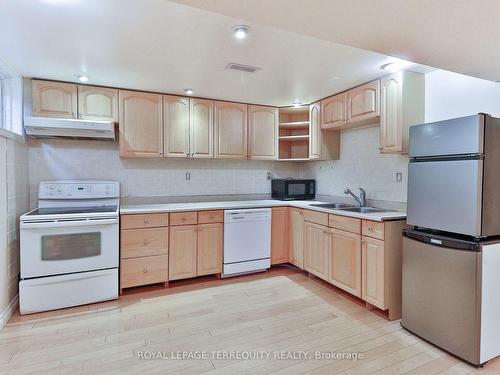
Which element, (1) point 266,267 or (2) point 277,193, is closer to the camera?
(1) point 266,267

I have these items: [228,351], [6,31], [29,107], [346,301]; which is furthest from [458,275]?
[29,107]

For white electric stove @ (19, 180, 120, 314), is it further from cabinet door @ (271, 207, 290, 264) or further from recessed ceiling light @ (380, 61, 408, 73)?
recessed ceiling light @ (380, 61, 408, 73)

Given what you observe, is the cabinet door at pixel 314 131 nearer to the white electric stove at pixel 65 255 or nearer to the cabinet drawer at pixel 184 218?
the cabinet drawer at pixel 184 218

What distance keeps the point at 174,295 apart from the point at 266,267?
3.87 feet

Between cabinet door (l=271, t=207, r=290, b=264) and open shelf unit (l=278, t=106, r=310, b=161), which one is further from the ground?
open shelf unit (l=278, t=106, r=310, b=161)

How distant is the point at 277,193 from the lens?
4.11m

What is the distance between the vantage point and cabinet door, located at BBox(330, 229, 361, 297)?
2.69 meters

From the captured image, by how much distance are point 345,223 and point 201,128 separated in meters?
2.05

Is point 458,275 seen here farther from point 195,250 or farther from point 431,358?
point 195,250

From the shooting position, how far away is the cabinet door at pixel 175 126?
11.1 ft

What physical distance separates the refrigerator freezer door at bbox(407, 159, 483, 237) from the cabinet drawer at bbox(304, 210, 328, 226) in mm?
929

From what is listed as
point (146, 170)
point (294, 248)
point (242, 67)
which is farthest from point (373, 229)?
point (146, 170)

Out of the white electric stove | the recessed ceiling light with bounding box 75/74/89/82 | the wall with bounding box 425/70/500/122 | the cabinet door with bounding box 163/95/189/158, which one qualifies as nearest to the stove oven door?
the white electric stove

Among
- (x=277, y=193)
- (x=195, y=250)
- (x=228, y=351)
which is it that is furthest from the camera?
(x=277, y=193)
